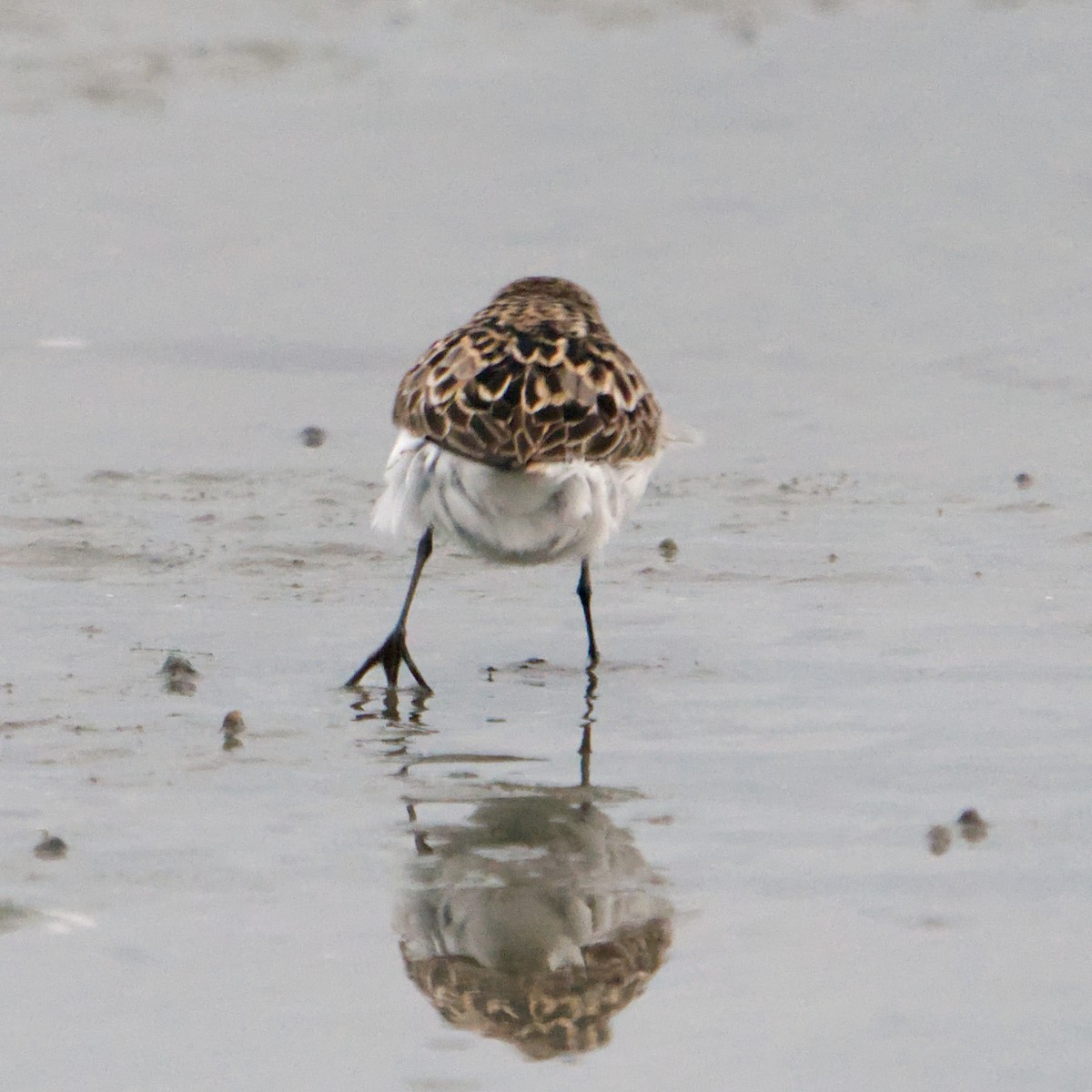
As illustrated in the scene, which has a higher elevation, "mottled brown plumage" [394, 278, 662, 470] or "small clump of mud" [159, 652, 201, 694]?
"mottled brown plumage" [394, 278, 662, 470]

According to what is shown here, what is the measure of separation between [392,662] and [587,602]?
76 centimetres

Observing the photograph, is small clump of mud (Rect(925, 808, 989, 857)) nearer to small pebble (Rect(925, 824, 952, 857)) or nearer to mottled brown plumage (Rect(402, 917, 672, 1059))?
small pebble (Rect(925, 824, 952, 857))

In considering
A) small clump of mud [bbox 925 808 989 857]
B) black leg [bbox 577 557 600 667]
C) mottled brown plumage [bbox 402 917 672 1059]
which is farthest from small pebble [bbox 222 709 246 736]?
small clump of mud [bbox 925 808 989 857]

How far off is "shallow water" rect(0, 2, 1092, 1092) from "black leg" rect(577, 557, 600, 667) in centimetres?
8

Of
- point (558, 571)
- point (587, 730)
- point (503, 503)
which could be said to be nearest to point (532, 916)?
point (587, 730)

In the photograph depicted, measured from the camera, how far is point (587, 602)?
23.1 feet

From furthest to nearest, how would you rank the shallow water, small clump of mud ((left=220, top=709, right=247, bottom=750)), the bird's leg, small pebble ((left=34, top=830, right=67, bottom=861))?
1. the bird's leg
2. small clump of mud ((left=220, top=709, right=247, bottom=750))
3. small pebble ((left=34, top=830, right=67, bottom=861))
4. the shallow water

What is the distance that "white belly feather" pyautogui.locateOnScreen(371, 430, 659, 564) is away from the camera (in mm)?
6469

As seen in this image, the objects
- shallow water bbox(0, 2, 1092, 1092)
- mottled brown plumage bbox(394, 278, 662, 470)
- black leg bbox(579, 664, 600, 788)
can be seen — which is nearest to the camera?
shallow water bbox(0, 2, 1092, 1092)

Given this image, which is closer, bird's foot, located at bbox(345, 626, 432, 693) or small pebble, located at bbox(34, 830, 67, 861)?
small pebble, located at bbox(34, 830, 67, 861)

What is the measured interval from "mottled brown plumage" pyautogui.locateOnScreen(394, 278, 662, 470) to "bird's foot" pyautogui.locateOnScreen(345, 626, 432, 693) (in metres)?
0.57

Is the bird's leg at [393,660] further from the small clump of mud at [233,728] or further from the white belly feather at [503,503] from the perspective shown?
the small clump of mud at [233,728]

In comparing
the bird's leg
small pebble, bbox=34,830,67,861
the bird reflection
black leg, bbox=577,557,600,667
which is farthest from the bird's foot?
small pebble, bbox=34,830,67,861

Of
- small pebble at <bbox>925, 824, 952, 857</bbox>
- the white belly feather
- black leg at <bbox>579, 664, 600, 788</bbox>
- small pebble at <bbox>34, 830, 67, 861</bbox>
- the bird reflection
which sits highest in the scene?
the white belly feather
